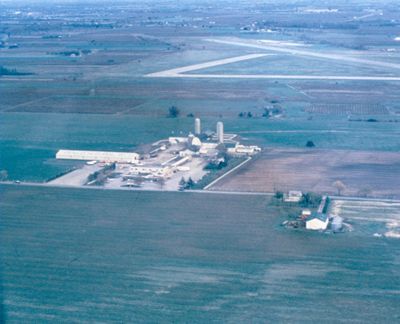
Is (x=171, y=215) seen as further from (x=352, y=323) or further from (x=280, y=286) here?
(x=352, y=323)

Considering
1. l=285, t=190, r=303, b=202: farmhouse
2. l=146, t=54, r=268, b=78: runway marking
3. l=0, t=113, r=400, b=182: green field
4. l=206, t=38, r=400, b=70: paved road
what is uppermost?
l=206, t=38, r=400, b=70: paved road

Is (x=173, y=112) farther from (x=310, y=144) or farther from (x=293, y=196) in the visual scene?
(x=293, y=196)

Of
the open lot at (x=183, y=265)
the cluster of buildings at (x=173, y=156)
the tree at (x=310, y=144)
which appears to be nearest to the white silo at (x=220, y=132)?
the cluster of buildings at (x=173, y=156)

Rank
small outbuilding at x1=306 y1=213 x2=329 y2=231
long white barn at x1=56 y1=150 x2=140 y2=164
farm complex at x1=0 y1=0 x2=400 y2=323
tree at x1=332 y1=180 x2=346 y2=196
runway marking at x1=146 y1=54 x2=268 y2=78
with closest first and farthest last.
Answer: farm complex at x1=0 y1=0 x2=400 y2=323 → small outbuilding at x1=306 y1=213 x2=329 y2=231 → tree at x1=332 y1=180 x2=346 y2=196 → long white barn at x1=56 y1=150 x2=140 y2=164 → runway marking at x1=146 y1=54 x2=268 y2=78

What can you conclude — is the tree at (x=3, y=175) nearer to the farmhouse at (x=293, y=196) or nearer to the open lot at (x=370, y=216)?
the farmhouse at (x=293, y=196)

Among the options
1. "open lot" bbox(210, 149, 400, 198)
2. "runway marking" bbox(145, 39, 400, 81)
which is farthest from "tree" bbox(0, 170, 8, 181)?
"runway marking" bbox(145, 39, 400, 81)

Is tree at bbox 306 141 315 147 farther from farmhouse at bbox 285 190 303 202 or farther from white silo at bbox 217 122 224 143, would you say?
farmhouse at bbox 285 190 303 202

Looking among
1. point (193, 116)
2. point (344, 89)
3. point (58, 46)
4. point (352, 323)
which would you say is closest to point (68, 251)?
point (352, 323)

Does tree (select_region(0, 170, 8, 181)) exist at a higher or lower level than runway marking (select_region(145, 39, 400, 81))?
lower
